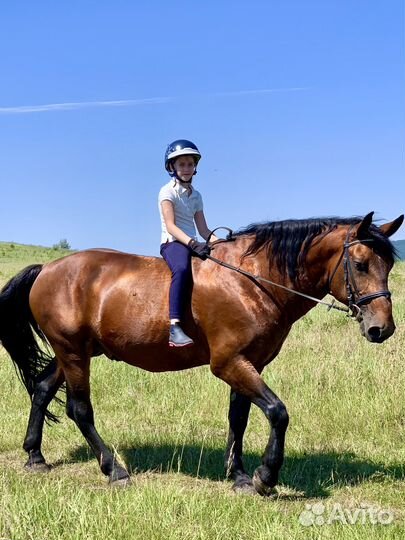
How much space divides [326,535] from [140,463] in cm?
262

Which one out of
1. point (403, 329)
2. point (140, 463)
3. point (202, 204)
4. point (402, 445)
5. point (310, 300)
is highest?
point (202, 204)

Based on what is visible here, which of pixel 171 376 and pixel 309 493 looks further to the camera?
pixel 171 376

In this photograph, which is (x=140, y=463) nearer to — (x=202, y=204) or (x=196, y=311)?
(x=196, y=311)

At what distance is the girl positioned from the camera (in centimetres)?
565

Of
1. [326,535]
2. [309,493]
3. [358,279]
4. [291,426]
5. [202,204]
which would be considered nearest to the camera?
[326,535]

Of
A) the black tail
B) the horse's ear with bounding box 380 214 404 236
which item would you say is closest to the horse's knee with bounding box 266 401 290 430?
the horse's ear with bounding box 380 214 404 236

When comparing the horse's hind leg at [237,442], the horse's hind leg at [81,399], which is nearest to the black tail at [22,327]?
the horse's hind leg at [81,399]

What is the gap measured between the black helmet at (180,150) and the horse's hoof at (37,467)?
302 centimetres

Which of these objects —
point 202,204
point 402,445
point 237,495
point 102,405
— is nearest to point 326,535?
point 237,495

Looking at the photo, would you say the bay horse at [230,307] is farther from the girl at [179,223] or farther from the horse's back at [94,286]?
the girl at [179,223]

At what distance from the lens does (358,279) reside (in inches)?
199

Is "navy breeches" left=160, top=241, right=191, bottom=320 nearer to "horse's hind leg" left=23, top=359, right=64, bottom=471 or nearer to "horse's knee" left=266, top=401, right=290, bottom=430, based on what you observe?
"horse's knee" left=266, top=401, right=290, bottom=430

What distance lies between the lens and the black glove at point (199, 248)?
581 centimetres

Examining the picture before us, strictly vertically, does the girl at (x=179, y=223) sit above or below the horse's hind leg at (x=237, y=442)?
above
